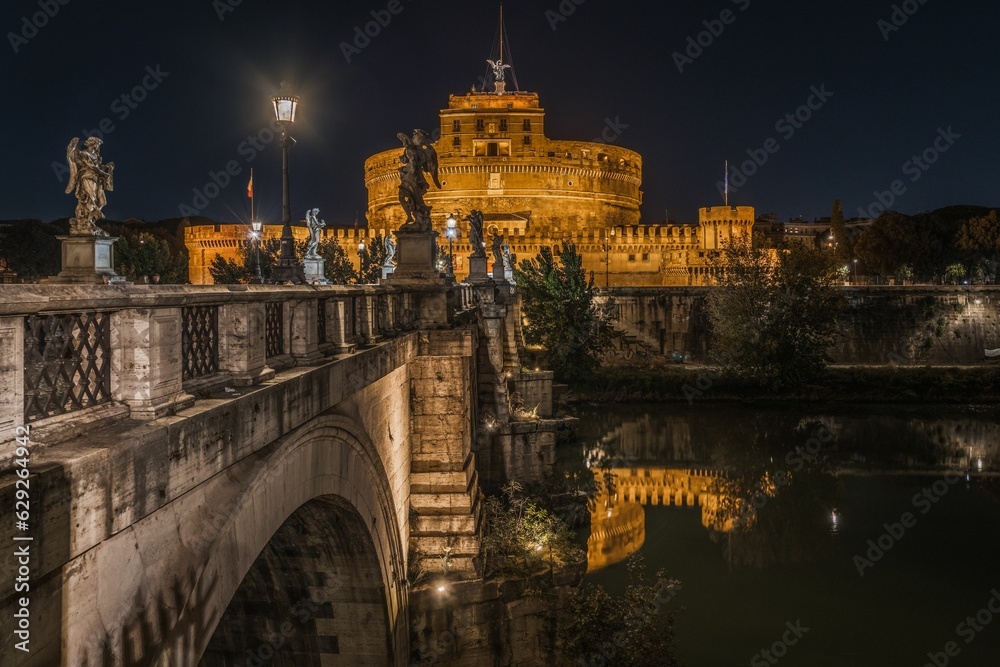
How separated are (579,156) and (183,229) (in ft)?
104

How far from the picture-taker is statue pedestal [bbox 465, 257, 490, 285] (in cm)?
1754

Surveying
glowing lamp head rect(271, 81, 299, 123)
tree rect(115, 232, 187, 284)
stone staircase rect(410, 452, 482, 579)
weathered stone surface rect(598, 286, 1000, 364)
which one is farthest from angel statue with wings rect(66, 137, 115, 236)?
weathered stone surface rect(598, 286, 1000, 364)

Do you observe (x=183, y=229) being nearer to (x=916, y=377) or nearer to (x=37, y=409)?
(x=916, y=377)

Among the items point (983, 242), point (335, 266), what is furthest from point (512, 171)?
point (983, 242)

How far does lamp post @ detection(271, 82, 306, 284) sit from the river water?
7.95m

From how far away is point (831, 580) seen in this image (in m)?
14.9

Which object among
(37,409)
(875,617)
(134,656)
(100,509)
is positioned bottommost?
(875,617)

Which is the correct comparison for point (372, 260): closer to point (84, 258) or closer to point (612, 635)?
point (84, 258)

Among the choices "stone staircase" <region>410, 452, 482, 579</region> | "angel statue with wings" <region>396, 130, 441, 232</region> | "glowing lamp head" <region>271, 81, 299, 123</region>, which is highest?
"glowing lamp head" <region>271, 81, 299, 123</region>

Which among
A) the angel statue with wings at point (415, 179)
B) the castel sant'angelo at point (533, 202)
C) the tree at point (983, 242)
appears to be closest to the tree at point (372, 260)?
the castel sant'angelo at point (533, 202)

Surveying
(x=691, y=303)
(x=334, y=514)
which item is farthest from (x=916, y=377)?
(x=334, y=514)

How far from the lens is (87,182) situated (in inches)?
399

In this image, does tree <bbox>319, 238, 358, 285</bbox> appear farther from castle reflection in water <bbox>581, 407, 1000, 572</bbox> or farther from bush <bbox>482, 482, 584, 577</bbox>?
bush <bbox>482, 482, 584, 577</bbox>

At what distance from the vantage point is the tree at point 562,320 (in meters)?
34.0
